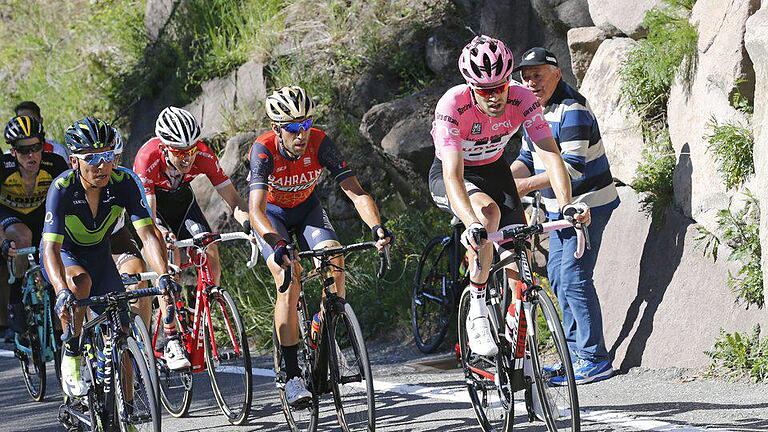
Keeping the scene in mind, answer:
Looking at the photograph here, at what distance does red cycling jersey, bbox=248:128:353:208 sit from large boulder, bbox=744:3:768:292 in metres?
2.81

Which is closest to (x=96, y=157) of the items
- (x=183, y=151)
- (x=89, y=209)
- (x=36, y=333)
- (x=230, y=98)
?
(x=89, y=209)

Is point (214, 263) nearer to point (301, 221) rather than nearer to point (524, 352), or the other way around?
point (301, 221)

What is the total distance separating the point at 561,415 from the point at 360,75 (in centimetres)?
907

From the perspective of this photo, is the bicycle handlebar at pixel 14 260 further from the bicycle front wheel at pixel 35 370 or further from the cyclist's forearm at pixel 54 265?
the cyclist's forearm at pixel 54 265

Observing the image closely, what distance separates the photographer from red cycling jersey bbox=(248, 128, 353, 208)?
7566mm

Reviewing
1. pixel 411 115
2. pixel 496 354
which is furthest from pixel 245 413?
pixel 411 115

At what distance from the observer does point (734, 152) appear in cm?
832

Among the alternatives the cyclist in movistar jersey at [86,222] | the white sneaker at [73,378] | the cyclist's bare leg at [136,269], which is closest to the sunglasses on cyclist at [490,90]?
the cyclist in movistar jersey at [86,222]

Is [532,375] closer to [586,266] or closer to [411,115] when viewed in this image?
[586,266]

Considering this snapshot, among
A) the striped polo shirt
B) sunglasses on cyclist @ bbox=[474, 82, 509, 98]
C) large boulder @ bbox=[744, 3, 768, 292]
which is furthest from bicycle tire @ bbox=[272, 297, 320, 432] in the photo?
large boulder @ bbox=[744, 3, 768, 292]

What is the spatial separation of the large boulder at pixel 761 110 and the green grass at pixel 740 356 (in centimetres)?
48

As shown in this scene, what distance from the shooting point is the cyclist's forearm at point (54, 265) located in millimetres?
6680

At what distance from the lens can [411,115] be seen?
499 inches

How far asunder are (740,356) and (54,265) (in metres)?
4.54
